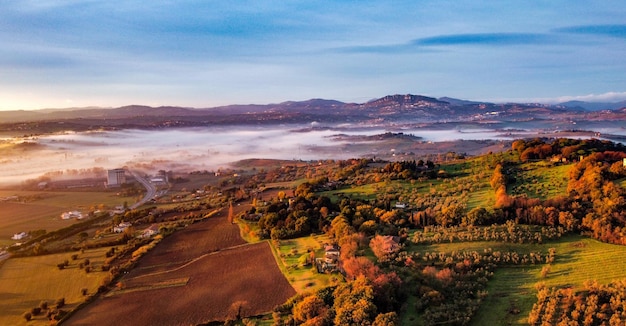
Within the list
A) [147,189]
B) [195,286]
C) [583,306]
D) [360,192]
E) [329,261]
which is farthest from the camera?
[147,189]

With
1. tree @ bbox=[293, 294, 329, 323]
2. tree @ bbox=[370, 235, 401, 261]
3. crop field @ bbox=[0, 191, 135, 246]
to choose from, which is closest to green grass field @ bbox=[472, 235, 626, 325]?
tree @ bbox=[370, 235, 401, 261]

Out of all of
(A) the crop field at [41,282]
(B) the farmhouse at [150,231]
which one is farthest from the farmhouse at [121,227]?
(A) the crop field at [41,282]

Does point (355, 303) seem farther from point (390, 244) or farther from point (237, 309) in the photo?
point (390, 244)

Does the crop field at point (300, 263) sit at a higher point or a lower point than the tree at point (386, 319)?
lower

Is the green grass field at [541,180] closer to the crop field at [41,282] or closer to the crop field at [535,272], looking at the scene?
the crop field at [535,272]

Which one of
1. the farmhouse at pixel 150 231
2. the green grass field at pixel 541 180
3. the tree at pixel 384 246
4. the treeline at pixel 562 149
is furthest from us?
the treeline at pixel 562 149

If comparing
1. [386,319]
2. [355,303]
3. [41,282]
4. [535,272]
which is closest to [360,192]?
[535,272]
